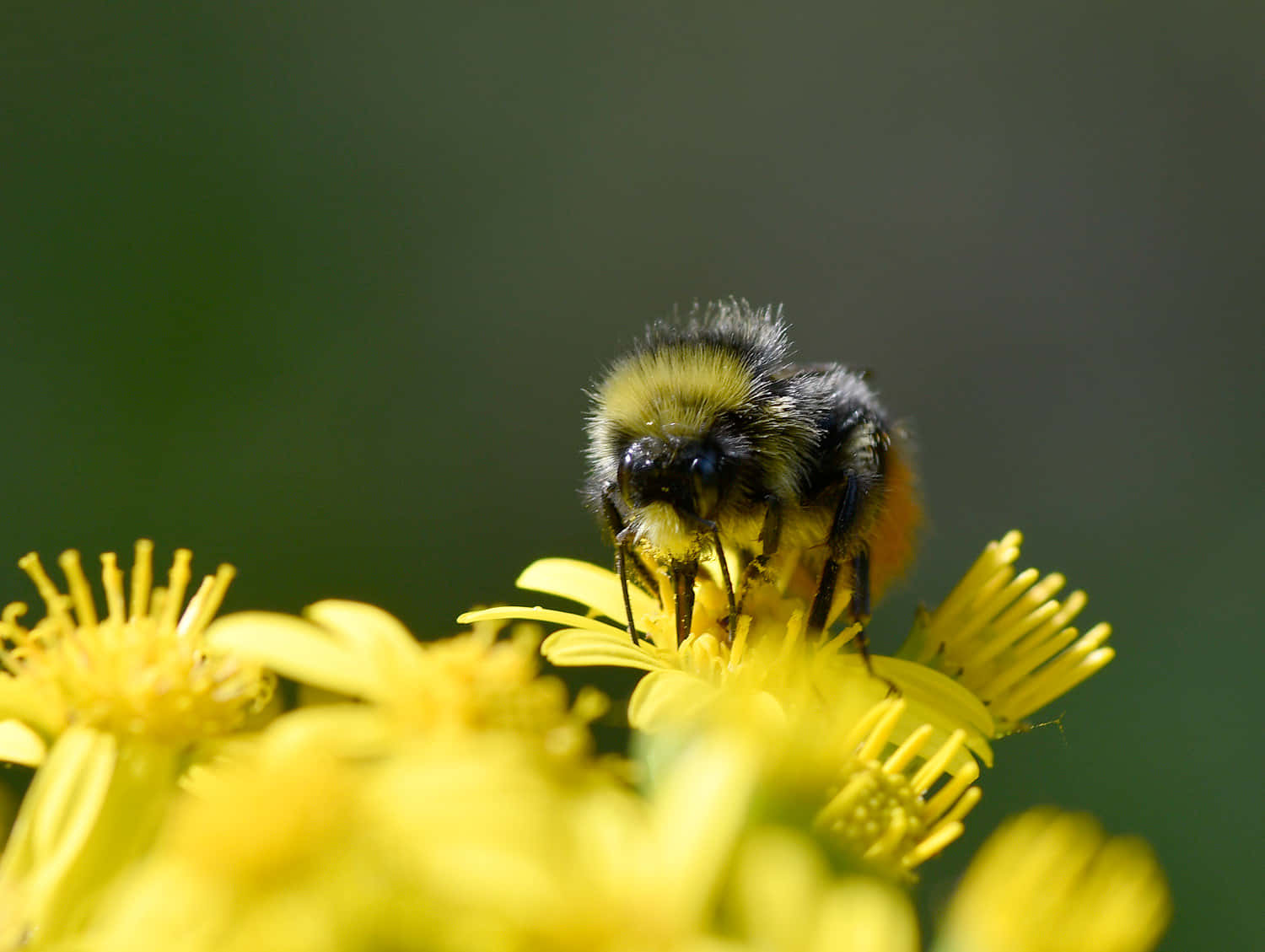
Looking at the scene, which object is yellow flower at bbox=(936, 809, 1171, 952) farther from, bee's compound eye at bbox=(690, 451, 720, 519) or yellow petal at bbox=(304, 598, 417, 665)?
bee's compound eye at bbox=(690, 451, 720, 519)

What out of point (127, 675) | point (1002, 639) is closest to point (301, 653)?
point (127, 675)

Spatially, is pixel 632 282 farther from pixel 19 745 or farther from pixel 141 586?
pixel 19 745

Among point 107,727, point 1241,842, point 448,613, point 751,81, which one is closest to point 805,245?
point 751,81

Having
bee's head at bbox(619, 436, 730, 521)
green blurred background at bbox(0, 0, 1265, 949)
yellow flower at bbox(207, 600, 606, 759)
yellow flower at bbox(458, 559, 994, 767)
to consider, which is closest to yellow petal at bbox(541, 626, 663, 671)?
yellow flower at bbox(458, 559, 994, 767)

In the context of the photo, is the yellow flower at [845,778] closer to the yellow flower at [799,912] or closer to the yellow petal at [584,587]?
the yellow flower at [799,912]

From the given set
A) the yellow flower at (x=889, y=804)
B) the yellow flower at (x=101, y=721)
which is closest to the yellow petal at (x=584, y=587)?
the yellow flower at (x=101, y=721)

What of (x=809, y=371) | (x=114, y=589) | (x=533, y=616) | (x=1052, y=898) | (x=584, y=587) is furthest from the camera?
(x=809, y=371)

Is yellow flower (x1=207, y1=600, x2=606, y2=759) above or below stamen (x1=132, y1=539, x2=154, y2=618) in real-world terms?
below
